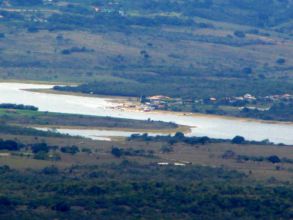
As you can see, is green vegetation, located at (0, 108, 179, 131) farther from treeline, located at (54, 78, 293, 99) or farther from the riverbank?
treeline, located at (54, 78, 293, 99)

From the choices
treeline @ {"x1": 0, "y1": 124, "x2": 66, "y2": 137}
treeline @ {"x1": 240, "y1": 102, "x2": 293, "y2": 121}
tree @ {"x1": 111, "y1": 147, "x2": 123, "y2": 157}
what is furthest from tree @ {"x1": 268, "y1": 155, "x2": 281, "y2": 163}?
treeline @ {"x1": 240, "y1": 102, "x2": 293, "y2": 121}

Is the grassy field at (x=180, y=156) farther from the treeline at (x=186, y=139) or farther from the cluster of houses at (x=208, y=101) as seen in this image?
the cluster of houses at (x=208, y=101)

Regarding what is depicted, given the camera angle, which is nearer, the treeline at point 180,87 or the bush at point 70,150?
the bush at point 70,150

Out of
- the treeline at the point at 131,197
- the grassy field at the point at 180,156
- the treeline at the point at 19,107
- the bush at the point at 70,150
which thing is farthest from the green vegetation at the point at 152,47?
the treeline at the point at 131,197

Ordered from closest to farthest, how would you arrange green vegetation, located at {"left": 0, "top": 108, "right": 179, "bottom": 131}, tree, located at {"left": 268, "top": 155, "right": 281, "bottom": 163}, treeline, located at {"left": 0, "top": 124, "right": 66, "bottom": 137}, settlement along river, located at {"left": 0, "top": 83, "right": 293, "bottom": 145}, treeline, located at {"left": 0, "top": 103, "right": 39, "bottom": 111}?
tree, located at {"left": 268, "top": 155, "right": 281, "bottom": 163} < treeline, located at {"left": 0, "top": 124, "right": 66, "bottom": 137} < settlement along river, located at {"left": 0, "top": 83, "right": 293, "bottom": 145} < green vegetation, located at {"left": 0, "top": 108, "right": 179, "bottom": 131} < treeline, located at {"left": 0, "top": 103, "right": 39, "bottom": 111}

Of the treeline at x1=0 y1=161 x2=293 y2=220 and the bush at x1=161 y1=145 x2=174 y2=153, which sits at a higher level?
the bush at x1=161 y1=145 x2=174 y2=153

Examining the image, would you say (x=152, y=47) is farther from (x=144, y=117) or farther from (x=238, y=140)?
(x=238, y=140)

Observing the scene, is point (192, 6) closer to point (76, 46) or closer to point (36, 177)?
point (76, 46)

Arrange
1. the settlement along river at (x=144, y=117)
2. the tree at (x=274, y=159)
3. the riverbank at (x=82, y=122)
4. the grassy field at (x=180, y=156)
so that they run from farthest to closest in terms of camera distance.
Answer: the settlement along river at (x=144, y=117) → the riverbank at (x=82, y=122) → the tree at (x=274, y=159) → the grassy field at (x=180, y=156)
